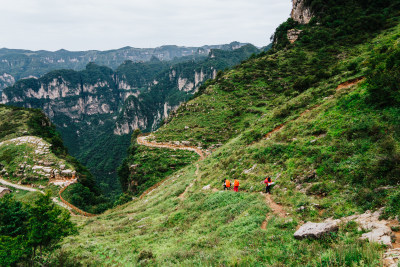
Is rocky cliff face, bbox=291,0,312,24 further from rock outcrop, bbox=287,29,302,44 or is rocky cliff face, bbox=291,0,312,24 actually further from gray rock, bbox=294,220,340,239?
gray rock, bbox=294,220,340,239

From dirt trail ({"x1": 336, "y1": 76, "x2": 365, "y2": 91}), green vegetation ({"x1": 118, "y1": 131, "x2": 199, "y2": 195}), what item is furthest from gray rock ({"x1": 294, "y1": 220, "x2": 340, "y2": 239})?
green vegetation ({"x1": 118, "y1": 131, "x2": 199, "y2": 195})

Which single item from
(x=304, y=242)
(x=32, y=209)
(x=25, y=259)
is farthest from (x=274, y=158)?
(x=25, y=259)

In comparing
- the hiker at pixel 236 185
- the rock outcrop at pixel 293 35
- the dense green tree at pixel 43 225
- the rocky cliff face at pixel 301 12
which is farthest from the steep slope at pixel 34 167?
the rocky cliff face at pixel 301 12

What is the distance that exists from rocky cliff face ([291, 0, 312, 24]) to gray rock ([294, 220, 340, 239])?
8902 centimetres

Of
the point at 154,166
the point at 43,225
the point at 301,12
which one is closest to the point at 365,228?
the point at 43,225

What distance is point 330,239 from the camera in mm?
6051

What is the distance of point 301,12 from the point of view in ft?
248

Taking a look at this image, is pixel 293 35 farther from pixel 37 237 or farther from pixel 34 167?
pixel 34 167

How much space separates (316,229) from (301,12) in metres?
93.5

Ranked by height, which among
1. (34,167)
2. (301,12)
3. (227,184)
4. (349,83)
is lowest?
(34,167)

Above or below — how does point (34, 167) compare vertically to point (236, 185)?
below

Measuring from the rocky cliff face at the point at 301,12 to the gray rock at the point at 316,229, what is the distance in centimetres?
8902

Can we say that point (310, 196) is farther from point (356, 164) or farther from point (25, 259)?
point (25, 259)

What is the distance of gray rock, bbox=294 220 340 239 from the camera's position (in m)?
6.42
